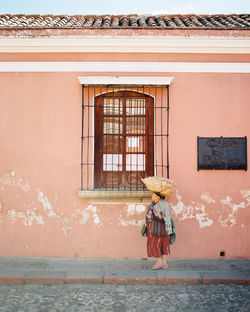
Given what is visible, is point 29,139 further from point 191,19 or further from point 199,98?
point 191,19

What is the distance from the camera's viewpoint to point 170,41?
6199 mm

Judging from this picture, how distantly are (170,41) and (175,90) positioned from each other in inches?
35.5

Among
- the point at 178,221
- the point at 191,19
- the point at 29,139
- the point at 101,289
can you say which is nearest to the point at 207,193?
the point at 178,221

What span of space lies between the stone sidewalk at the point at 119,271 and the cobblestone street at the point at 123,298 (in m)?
0.12

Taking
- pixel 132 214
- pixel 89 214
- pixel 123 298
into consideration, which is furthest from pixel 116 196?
pixel 123 298

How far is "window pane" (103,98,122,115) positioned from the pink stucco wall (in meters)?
0.52

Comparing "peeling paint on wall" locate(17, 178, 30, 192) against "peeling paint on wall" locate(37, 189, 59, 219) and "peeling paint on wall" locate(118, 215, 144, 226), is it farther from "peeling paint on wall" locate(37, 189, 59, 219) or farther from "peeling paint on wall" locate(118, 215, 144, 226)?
"peeling paint on wall" locate(118, 215, 144, 226)

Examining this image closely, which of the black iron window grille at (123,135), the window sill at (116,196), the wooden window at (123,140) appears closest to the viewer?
the window sill at (116,196)

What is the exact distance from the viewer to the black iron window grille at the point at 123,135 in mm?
6305

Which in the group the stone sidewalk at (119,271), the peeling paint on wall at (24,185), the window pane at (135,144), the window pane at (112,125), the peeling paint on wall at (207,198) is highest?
the window pane at (112,125)

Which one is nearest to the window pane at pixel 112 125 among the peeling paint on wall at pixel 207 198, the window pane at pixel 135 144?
the window pane at pixel 135 144

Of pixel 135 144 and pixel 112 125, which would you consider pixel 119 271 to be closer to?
pixel 135 144

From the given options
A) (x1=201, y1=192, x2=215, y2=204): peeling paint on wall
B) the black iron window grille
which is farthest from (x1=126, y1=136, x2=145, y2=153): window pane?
(x1=201, y1=192, x2=215, y2=204): peeling paint on wall

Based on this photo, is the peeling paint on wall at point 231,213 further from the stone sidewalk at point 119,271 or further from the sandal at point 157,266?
the sandal at point 157,266
